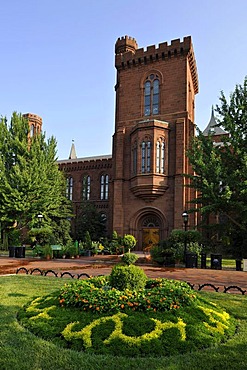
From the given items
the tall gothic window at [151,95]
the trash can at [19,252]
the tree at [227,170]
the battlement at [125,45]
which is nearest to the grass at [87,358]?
the tree at [227,170]

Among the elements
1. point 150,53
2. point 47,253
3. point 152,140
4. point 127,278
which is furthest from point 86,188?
point 127,278

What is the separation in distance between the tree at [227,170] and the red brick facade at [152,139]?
6.51m

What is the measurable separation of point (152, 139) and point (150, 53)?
9.09m

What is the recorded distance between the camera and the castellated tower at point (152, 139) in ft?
91.2

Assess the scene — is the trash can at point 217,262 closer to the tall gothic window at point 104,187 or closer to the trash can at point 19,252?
the trash can at point 19,252

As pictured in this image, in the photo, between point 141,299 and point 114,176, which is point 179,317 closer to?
point 141,299

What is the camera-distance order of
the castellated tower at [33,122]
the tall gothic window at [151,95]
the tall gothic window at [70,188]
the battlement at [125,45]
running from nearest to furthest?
the tall gothic window at [151,95] → the battlement at [125,45] → the tall gothic window at [70,188] → the castellated tower at [33,122]

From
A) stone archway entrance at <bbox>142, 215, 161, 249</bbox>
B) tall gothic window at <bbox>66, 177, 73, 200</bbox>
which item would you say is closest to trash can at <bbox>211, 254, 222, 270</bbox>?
stone archway entrance at <bbox>142, 215, 161, 249</bbox>

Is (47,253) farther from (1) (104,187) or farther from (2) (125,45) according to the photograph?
(2) (125,45)

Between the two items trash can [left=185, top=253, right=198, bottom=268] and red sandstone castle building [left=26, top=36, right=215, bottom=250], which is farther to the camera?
red sandstone castle building [left=26, top=36, right=215, bottom=250]

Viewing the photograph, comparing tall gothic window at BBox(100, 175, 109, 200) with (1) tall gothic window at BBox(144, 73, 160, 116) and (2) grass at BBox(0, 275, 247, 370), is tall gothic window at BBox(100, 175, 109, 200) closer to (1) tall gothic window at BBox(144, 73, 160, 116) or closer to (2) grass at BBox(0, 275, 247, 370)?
(1) tall gothic window at BBox(144, 73, 160, 116)

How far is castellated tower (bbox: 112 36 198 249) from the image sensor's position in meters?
27.8

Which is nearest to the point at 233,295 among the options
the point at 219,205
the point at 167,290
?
the point at 167,290

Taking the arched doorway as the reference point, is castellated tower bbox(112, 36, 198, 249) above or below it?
above
